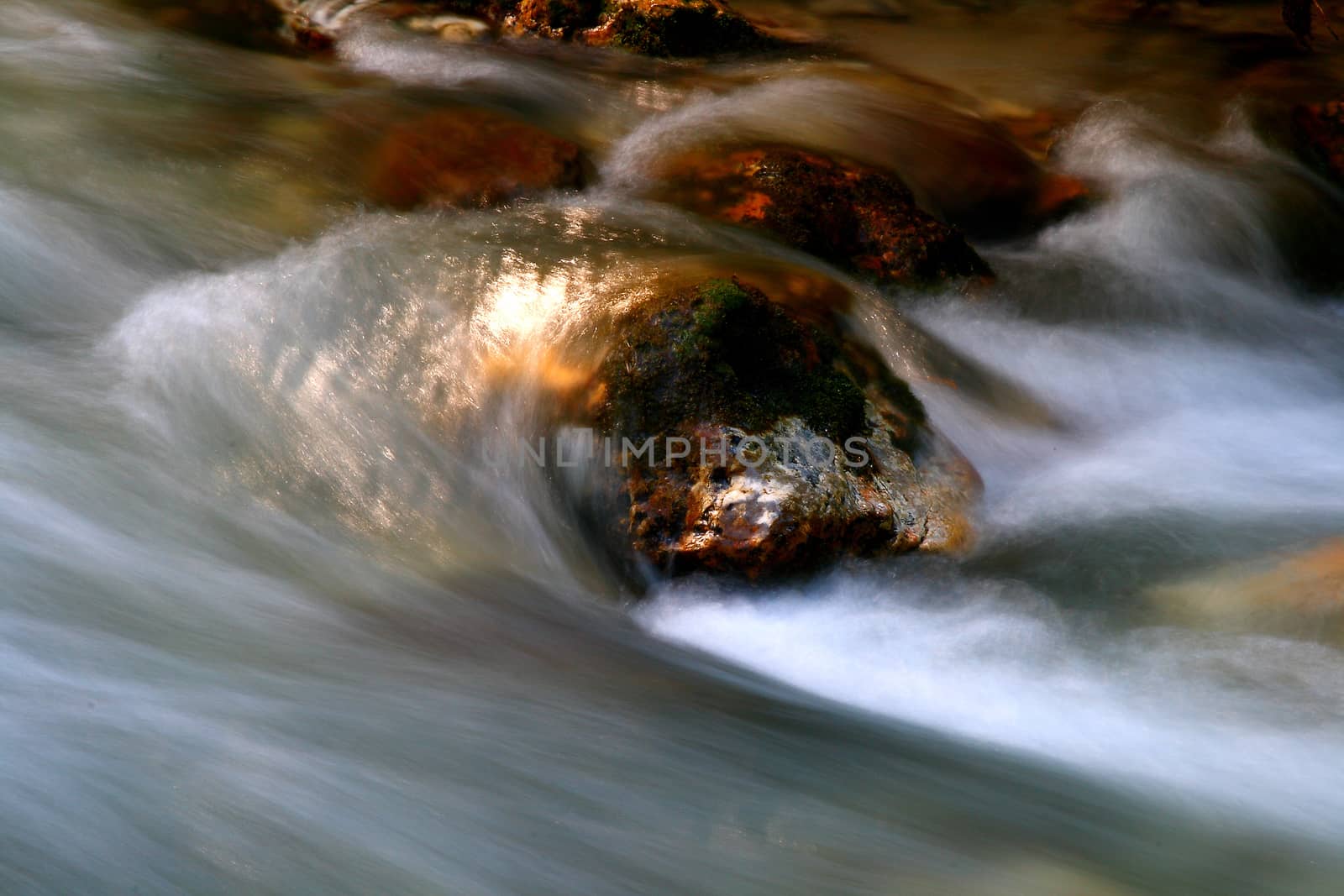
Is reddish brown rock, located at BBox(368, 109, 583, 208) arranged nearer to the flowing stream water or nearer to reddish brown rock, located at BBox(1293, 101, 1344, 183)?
the flowing stream water

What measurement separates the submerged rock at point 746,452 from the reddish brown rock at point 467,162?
173cm

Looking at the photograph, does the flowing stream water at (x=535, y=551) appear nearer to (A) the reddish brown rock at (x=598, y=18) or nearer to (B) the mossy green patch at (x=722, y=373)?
(B) the mossy green patch at (x=722, y=373)

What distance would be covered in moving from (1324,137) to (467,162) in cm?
558

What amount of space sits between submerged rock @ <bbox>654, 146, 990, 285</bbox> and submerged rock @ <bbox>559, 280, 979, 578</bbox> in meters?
1.36

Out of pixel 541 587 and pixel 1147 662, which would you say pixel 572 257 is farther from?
pixel 1147 662

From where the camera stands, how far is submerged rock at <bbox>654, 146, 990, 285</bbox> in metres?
6.00

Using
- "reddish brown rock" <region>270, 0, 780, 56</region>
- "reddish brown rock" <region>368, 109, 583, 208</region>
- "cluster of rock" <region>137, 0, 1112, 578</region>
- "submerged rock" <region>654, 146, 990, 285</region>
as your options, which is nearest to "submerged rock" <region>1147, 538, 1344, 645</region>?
"cluster of rock" <region>137, 0, 1112, 578</region>

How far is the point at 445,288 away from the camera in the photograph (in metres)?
5.09

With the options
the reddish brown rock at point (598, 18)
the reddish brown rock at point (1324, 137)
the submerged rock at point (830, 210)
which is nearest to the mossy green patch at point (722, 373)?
the submerged rock at point (830, 210)

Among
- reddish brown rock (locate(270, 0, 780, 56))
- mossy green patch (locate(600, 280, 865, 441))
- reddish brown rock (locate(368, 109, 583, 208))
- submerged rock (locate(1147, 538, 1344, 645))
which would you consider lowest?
submerged rock (locate(1147, 538, 1344, 645))

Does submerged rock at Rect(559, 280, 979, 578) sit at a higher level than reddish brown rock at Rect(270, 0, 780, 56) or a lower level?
lower

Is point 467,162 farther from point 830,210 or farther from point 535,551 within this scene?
point 535,551

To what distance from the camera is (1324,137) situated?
8.06m

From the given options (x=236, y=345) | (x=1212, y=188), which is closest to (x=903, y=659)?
(x=236, y=345)
